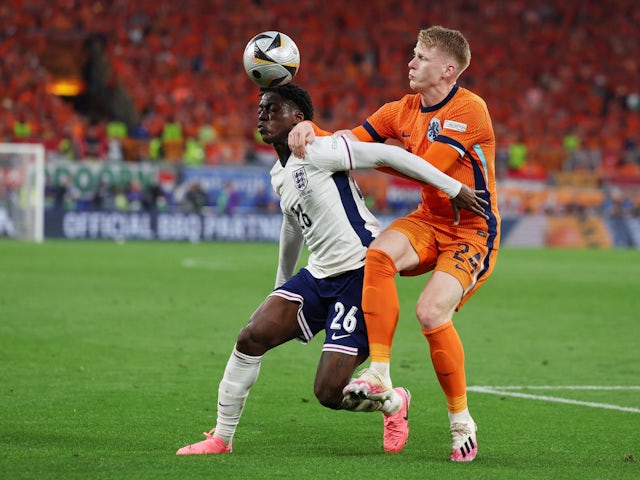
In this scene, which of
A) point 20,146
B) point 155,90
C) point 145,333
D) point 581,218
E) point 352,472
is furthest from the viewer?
point 155,90

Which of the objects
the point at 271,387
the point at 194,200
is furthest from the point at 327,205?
the point at 194,200

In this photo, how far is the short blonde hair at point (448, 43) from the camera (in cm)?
619

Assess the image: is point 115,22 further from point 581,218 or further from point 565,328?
point 565,328

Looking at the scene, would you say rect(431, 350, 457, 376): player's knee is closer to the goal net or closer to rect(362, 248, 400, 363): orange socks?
rect(362, 248, 400, 363): orange socks

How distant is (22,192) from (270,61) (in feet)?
69.1

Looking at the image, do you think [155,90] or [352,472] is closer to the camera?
[352,472]

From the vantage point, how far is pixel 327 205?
6039 mm

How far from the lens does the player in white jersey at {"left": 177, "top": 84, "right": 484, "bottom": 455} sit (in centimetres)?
589

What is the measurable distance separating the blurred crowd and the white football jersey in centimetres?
2205

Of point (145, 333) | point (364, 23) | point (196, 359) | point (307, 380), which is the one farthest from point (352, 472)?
point (364, 23)

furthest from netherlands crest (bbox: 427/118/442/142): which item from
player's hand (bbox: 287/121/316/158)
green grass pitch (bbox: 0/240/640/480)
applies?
green grass pitch (bbox: 0/240/640/480)

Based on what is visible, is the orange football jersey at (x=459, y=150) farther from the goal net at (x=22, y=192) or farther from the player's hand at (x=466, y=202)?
the goal net at (x=22, y=192)

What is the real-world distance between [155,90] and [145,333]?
2217cm

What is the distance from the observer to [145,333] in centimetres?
1127
